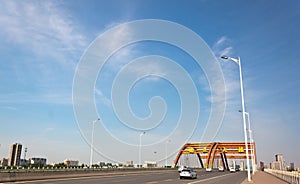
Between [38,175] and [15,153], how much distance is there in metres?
75.2

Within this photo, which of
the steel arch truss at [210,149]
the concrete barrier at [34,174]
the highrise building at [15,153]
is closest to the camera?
the concrete barrier at [34,174]

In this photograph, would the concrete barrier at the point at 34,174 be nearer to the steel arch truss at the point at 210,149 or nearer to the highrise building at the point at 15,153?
the highrise building at the point at 15,153

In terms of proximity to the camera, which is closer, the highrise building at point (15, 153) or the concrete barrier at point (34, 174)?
the concrete barrier at point (34, 174)

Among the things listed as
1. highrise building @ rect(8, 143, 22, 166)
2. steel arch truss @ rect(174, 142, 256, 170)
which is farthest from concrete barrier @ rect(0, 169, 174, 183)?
steel arch truss @ rect(174, 142, 256, 170)

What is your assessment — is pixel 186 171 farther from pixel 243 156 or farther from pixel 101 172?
pixel 243 156

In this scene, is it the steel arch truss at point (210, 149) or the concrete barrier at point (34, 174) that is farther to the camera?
the steel arch truss at point (210, 149)

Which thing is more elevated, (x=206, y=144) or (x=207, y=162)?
(x=206, y=144)

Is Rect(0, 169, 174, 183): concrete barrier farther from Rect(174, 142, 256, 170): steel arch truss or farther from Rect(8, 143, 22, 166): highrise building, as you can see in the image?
Rect(174, 142, 256, 170): steel arch truss

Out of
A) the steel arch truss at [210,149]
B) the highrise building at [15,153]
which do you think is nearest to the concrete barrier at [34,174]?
the highrise building at [15,153]

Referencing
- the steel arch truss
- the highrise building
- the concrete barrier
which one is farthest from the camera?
the steel arch truss

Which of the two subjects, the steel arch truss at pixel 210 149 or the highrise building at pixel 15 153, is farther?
the steel arch truss at pixel 210 149

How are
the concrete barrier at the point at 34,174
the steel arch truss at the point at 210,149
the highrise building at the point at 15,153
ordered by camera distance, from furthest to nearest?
1. the steel arch truss at the point at 210,149
2. the highrise building at the point at 15,153
3. the concrete barrier at the point at 34,174

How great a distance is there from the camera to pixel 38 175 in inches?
1073

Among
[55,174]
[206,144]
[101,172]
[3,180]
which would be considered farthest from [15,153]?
[206,144]
